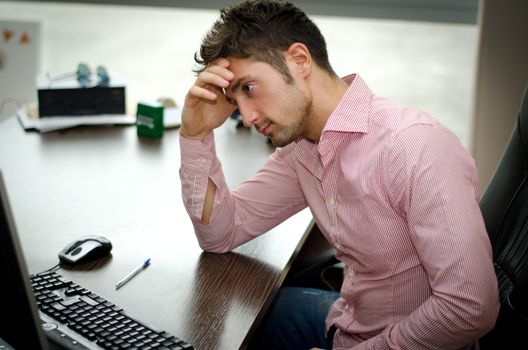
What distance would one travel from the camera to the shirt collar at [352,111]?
4.43 ft

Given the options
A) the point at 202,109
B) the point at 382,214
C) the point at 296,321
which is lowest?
the point at 296,321

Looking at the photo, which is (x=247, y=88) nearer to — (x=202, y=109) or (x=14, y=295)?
(x=202, y=109)

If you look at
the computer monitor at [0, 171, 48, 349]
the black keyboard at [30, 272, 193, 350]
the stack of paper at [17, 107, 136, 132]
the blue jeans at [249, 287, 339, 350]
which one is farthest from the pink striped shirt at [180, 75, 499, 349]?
the stack of paper at [17, 107, 136, 132]

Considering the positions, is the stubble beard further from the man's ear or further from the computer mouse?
the computer mouse

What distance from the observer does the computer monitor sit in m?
0.84

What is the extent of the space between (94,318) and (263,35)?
601mm

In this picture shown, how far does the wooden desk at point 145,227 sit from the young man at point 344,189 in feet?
0.29

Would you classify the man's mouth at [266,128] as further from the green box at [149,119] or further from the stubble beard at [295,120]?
the green box at [149,119]

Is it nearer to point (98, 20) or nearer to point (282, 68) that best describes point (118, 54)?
point (98, 20)

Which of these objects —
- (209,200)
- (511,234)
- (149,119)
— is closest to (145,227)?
(209,200)

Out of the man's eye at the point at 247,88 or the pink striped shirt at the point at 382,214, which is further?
the man's eye at the point at 247,88

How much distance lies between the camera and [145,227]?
1.62 metres

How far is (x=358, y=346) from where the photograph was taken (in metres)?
1.33

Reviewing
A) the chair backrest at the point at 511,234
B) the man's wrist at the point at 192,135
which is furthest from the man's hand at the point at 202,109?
the chair backrest at the point at 511,234
